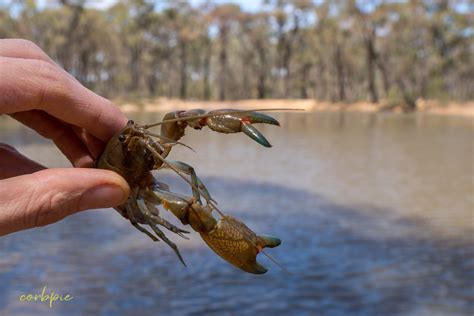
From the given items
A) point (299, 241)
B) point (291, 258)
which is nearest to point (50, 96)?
point (291, 258)

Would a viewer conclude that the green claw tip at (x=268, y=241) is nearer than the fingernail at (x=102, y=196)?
No

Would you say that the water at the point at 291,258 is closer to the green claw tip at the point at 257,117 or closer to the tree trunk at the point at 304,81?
the green claw tip at the point at 257,117

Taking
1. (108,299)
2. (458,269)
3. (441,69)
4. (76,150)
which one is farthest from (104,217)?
(441,69)

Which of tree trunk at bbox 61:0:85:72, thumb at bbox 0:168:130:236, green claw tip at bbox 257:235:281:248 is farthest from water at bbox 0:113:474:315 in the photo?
tree trunk at bbox 61:0:85:72

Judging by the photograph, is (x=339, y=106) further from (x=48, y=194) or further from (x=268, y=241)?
(x=48, y=194)

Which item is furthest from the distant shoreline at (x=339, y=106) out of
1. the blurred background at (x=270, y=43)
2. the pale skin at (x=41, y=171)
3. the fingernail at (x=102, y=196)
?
the fingernail at (x=102, y=196)

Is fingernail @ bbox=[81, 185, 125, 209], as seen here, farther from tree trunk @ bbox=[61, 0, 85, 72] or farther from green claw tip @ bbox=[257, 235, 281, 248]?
tree trunk @ bbox=[61, 0, 85, 72]

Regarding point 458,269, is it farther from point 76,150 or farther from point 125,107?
point 125,107
